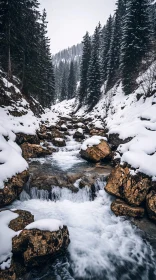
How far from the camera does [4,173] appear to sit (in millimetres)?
7859

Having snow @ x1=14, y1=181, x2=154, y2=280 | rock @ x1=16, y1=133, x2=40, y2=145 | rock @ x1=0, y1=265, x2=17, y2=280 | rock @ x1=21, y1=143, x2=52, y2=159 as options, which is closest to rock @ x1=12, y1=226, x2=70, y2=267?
rock @ x1=0, y1=265, x2=17, y2=280

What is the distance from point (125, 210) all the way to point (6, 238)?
4548 mm

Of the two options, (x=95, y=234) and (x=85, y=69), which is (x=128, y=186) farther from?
(x=85, y=69)

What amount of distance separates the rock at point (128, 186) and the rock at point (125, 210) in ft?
0.86

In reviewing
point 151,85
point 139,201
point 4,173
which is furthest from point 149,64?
point 4,173

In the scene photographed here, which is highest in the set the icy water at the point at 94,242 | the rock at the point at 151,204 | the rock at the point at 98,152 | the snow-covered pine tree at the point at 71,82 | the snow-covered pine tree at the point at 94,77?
the snow-covered pine tree at the point at 71,82

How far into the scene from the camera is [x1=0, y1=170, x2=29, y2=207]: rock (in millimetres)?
7428

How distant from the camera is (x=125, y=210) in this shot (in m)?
7.75

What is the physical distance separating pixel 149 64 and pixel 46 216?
18.0 m

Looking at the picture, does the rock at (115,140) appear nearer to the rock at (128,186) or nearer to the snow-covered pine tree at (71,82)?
the rock at (128,186)

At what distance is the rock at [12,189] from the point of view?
24.4ft

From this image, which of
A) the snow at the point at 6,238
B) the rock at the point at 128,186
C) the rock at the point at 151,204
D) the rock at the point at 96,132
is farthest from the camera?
the rock at the point at 96,132

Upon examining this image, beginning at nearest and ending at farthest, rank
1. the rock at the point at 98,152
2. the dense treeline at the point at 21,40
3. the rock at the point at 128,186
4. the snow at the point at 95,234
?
the snow at the point at 95,234, the rock at the point at 128,186, the rock at the point at 98,152, the dense treeline at the point at 21,40

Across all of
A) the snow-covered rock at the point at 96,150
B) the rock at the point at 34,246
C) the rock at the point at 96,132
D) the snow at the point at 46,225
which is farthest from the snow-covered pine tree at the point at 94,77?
the rock at the point at 34,246
